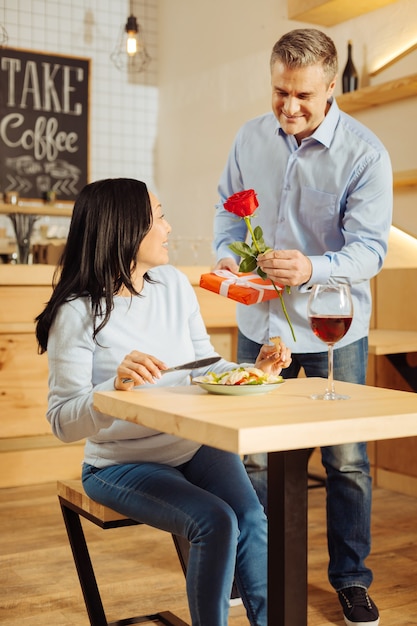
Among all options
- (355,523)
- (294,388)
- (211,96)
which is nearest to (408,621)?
(355,523)

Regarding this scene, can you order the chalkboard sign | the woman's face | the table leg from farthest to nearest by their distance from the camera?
1. the chalkboard sign
2. the woman's face
3. the table leg

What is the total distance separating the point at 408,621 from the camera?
7.53 ft

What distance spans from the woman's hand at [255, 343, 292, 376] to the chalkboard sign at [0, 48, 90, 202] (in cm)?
450

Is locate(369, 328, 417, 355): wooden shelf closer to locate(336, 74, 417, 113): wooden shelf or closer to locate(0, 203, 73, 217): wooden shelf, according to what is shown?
locate(336, 74, 417, 113): wooden shelf

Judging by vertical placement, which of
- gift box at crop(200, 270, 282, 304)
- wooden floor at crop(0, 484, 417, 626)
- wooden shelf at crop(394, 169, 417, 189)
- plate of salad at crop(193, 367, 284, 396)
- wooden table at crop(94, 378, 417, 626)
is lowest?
wooden floor at crop(0, 484, 417, 626)

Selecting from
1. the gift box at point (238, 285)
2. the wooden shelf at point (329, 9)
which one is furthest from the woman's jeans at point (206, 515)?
the wooden shelf at point (329, 9)

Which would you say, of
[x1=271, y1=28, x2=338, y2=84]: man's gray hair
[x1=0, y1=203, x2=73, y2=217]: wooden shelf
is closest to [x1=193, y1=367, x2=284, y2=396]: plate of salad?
[x1=271, y1=28, x2=338, y2=84]: man's gray hair

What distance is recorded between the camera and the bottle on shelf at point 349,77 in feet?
13.4

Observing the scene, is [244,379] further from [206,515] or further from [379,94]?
[379,94]

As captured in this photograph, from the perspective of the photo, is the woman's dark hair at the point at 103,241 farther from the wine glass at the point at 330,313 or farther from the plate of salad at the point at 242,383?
the wine glass at the point at 330,313

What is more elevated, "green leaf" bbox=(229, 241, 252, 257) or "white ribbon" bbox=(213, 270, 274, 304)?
"green leaf" bbox=(229, 241, 252, 257)

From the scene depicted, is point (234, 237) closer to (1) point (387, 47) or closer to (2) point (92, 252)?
(2) point (92, 252)

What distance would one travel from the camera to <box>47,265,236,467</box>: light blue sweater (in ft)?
5.90

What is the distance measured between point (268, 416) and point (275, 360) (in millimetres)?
427
